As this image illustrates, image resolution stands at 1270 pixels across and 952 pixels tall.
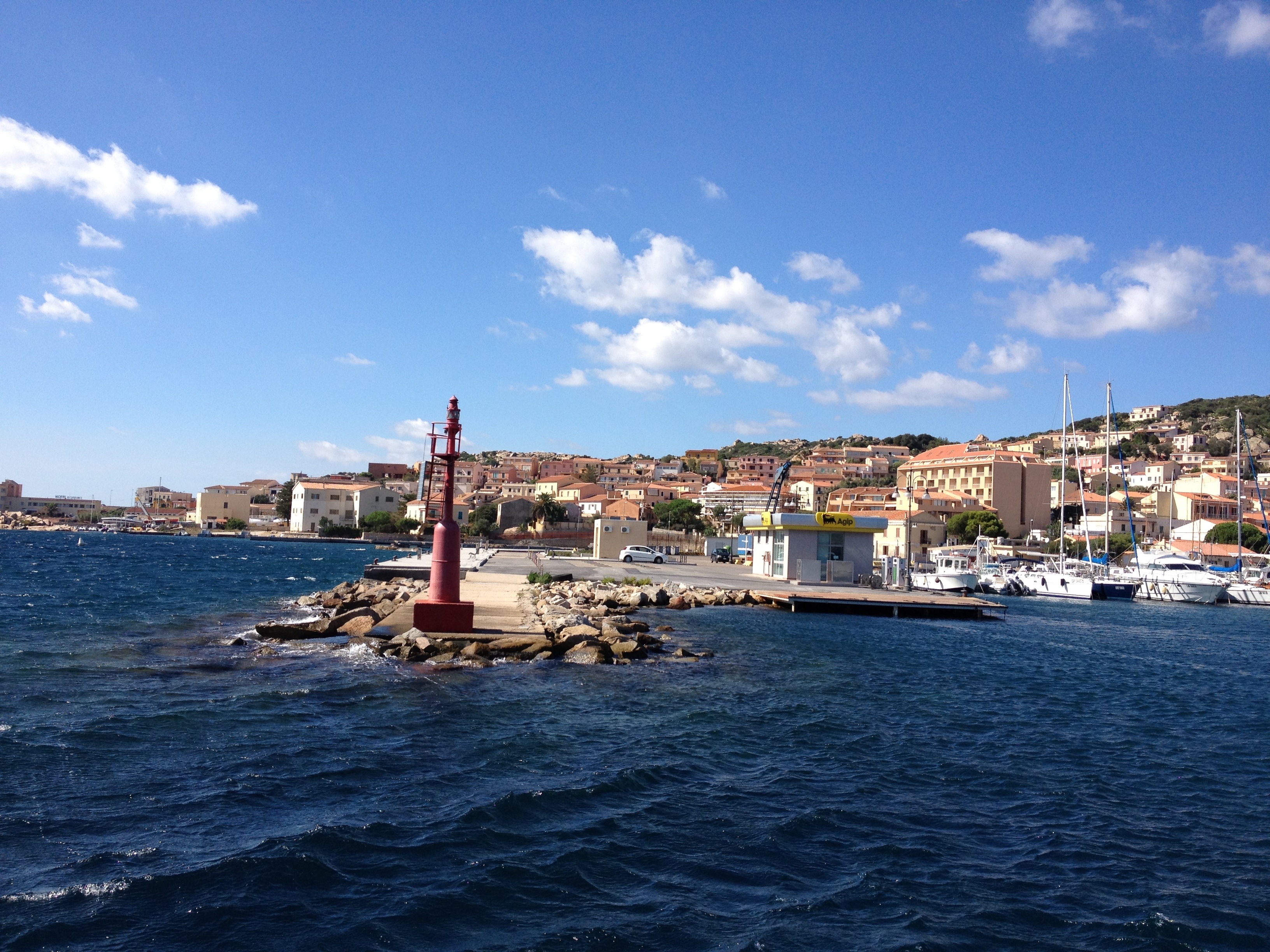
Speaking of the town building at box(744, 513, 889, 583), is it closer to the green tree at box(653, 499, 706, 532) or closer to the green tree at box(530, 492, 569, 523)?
the green tree at box(653, 499, 706, 532)

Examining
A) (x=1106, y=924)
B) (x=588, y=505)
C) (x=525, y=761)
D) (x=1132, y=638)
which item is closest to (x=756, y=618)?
(x=1132, y=638)

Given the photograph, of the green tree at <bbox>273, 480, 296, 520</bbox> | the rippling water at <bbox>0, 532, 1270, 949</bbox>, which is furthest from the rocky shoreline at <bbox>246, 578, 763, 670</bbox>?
the green tree at <bbox>273, 480, 296, 520</bbox>

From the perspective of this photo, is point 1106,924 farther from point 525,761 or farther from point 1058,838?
point 525,761

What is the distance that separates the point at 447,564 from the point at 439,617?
1399mm

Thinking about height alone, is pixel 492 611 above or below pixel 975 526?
below

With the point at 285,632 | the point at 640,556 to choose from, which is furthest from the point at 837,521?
the point at 285,632

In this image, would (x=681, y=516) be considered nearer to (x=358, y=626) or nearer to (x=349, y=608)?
(x=349, y=608)

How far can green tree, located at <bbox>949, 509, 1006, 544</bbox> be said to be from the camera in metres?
97.2

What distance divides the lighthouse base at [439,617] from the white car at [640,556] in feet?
122

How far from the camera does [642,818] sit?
9422mm

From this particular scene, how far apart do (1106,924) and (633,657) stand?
13.2 m

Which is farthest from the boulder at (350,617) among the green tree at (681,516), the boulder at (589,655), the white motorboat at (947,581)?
the green tree at (681,516)

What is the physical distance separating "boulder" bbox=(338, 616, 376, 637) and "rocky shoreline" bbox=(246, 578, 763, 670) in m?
0.02

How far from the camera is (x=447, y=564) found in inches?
776
